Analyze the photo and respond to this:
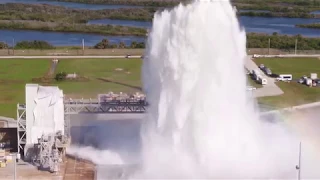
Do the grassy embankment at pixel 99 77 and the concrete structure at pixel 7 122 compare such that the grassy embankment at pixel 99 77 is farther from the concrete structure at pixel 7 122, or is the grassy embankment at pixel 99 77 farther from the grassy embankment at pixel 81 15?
the grassy embankment at pixel 81 15

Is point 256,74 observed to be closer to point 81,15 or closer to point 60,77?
point 60,77

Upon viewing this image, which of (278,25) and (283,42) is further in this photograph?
(278,25)

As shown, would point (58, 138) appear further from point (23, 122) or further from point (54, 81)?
point (54, 81)

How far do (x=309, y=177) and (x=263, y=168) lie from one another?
2.79 m

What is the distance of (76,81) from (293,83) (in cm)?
2109

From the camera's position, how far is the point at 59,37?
105562 millimetres

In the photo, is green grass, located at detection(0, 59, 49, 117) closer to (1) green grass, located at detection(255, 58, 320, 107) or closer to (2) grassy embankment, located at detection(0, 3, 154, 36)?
(1) green grass, located at detection(255, 58, 320, 107)

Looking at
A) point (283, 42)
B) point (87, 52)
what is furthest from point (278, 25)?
point (87, 52)

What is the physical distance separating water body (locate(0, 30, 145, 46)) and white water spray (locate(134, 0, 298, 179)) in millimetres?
56735

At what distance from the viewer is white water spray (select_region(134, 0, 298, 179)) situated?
1574 inches

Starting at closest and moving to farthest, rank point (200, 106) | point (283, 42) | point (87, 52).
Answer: point (200, 106) < point (87, 52) < point (283, 42)

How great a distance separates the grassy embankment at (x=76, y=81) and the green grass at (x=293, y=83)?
43.0 feet

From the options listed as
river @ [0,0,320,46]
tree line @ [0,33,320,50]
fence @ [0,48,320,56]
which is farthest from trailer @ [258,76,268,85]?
river @ [0,0,320,46]

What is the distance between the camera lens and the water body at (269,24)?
375ft
